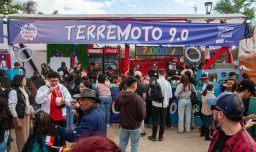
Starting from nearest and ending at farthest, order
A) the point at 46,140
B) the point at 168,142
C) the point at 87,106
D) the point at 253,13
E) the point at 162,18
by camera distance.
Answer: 1. the point at 46,140
2. the point at 87,106
3. the point at 168,142
4. the point at 162,18
5. the point at 253,13

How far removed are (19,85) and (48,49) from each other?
11.2 m

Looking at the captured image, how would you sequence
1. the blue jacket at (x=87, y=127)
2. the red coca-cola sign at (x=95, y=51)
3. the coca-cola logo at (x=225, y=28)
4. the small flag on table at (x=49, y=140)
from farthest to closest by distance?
the red coca-cola sign at (x=95, y=51) → the coca-cola logo at (x=225, y=28) → the blue jacket at (x=87, y=127) → the small flag on table at (x=49, y=140)

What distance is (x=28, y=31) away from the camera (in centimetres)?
946

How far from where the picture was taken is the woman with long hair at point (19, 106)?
5.52m

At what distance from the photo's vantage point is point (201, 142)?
764cm

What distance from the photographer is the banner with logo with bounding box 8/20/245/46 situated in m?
9.48

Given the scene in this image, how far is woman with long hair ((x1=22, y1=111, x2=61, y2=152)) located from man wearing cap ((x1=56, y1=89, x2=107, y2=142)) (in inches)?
5.9

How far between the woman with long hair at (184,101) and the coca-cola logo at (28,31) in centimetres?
498

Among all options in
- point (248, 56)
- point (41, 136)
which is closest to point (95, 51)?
point (248, 56)

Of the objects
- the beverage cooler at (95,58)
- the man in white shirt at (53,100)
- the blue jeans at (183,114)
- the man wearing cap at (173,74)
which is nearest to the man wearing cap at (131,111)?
the man in white shirt at (53,100)

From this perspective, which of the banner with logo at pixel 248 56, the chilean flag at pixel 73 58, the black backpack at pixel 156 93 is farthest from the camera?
the chilean flag at pixel 73 58

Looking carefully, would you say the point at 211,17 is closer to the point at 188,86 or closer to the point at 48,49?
the point at 188,86

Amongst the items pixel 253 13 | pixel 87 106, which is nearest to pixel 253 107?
pixel 87 106

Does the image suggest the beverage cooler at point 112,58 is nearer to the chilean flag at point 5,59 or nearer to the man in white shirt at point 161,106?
the chilean flag at point 5,59
